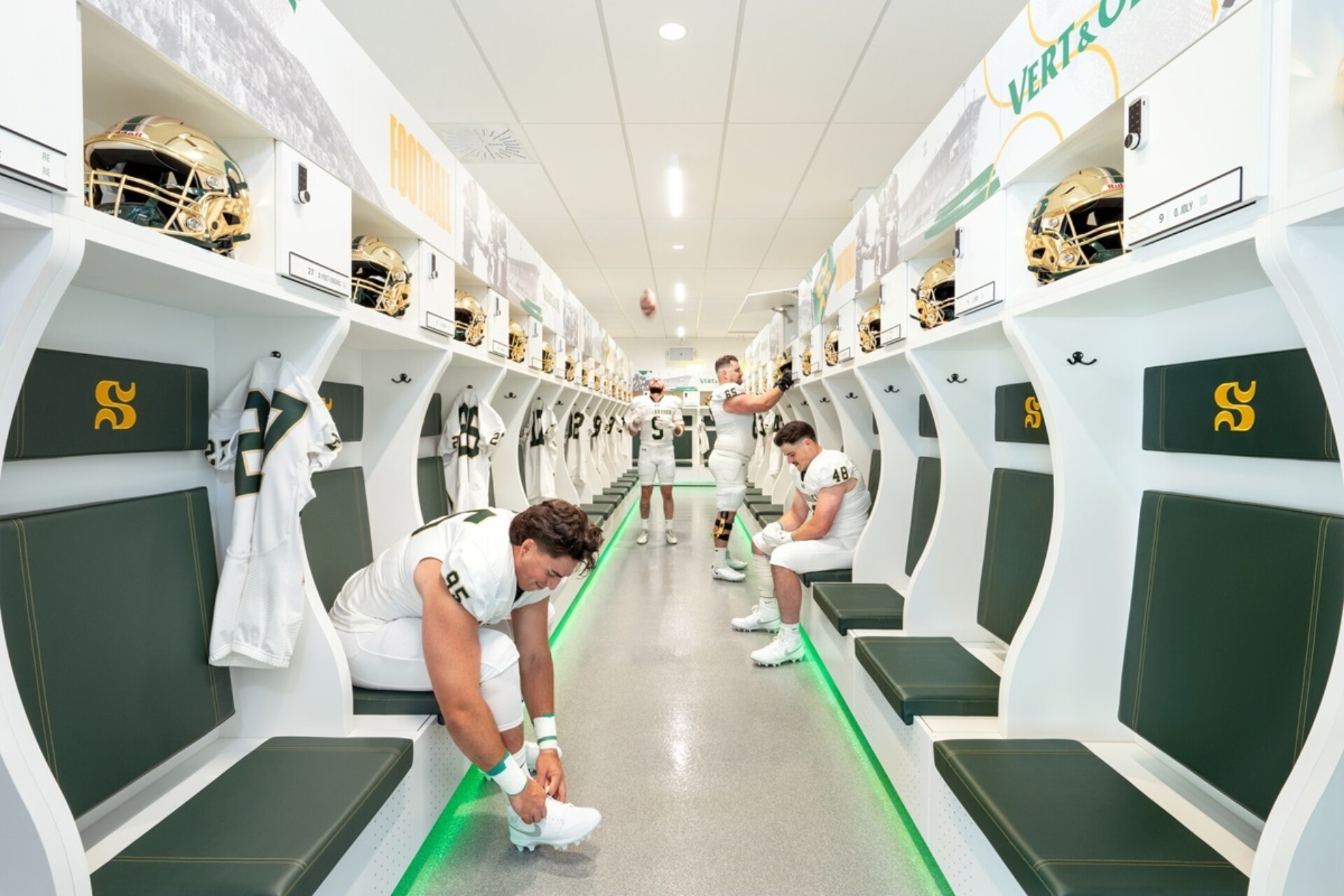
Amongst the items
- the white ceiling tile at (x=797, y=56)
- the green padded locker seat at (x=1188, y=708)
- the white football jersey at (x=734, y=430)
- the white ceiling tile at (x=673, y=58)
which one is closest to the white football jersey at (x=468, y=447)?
the white ceiling tile at (x=673, y=58)

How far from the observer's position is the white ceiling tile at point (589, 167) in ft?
15.3

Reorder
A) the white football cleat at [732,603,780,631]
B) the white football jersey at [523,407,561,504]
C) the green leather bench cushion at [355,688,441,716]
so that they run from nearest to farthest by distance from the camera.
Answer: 1. the green leather bench cushion at [355,688,441,716]
2. the white football cleat at [732,603,780,631]
3. the white football jersey at [523,407,561,504]

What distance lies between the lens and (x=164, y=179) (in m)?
1.35

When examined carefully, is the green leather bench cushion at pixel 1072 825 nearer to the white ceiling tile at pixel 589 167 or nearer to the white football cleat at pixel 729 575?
the white football cleat at pixel 729 575

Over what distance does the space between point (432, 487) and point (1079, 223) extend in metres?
2.82

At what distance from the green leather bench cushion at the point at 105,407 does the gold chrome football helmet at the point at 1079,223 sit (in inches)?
83.0

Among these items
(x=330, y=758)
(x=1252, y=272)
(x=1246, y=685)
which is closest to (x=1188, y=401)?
(x=1252, y=272)

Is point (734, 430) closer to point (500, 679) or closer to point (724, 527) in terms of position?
point (724, 527)

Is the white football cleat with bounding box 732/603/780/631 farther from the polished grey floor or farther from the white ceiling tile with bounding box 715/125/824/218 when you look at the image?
the white ceiling tile with bounding box 715/125/824/218

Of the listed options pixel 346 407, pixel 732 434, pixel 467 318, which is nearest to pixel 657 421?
pixel 732 434

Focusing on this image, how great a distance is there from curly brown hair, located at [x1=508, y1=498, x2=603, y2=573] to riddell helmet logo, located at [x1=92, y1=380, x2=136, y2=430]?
887 millimetres

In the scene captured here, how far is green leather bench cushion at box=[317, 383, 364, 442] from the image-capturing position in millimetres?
2471

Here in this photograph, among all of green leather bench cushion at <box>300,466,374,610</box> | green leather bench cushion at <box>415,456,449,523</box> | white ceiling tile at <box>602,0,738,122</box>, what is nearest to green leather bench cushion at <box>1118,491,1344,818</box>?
green leather bench cushion at <box>300,466,374,610</box>

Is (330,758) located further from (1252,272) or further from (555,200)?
(555,200)
